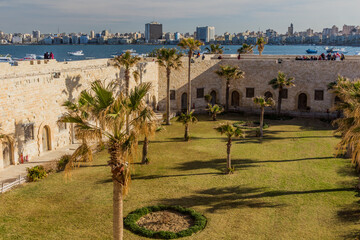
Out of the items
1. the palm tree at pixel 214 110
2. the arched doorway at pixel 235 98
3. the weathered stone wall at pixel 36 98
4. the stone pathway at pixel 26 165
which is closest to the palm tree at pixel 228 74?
the arched doorway at pixel 235 98

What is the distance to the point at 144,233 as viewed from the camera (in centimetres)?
1391

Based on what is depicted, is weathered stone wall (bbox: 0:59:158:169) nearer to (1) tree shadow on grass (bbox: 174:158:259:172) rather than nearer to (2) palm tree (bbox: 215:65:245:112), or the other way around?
(1) tree shadow on grass (bbox: 174:158:259:172)

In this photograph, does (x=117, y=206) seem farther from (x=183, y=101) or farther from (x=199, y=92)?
(x=199, y=92)

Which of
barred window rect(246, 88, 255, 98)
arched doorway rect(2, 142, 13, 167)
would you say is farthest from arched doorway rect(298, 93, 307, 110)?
arched doorway rect(2, 142, 13, 167)

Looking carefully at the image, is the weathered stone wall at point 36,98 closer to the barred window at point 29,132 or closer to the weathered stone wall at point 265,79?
the barred window at point 29,132

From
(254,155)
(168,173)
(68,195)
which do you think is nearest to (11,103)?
(68,195)

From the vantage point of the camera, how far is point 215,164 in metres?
22.3

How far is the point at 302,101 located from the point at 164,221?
28.1 metres

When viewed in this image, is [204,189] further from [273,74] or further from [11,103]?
[273,74]

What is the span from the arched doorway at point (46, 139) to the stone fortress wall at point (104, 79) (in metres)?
0.04

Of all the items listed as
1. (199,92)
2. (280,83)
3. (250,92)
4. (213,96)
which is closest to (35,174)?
(199,92)

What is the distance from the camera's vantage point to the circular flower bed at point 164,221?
1391 centimetres

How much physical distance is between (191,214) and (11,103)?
11597 mm

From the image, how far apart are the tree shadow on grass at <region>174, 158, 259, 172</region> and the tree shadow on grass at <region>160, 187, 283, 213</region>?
10.8ft
